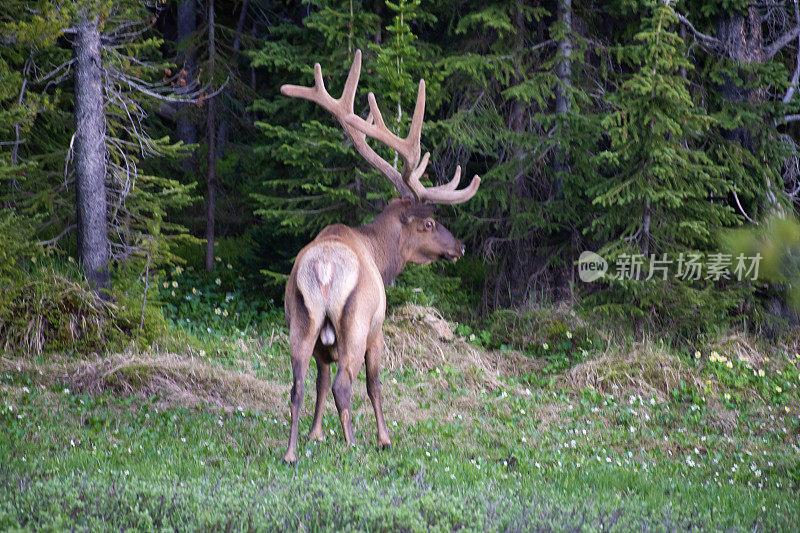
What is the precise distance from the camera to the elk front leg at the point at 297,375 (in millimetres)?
6387

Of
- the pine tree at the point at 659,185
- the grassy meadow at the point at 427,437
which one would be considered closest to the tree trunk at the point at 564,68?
the pine tree at the point at 659,185

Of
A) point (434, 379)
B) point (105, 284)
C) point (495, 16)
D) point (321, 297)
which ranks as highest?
point (495, 16)

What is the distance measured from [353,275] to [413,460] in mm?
1560

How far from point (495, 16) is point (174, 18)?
11299 mm

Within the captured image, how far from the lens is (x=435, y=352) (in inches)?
423

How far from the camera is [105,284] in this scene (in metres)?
10.3

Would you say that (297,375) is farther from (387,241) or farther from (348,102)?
(348,102)

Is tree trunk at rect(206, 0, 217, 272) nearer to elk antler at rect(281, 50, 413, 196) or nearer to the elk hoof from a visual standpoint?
elk antler at rect(281, 50, 413, 196)

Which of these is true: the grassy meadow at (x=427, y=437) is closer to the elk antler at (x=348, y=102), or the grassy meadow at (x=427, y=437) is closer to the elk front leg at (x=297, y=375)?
the elk front leg at (x=297, y=375)

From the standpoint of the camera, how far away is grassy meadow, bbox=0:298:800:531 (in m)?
5.13

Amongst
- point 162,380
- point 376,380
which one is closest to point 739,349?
point 376,380

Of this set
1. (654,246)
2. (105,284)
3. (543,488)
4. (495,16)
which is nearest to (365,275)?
(543,488)

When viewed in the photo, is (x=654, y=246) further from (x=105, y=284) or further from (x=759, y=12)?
(x=105, y=284)

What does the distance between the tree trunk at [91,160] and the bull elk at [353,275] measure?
3689 mm
